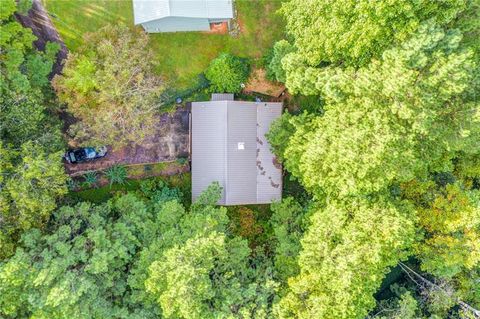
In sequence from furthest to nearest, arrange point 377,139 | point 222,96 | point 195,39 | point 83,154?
point 195,39 → point 83,154 → point 222,96 → point 377,139

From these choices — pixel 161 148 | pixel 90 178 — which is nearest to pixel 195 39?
pixel 161 148

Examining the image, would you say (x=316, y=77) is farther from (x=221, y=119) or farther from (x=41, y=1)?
(x=41, y=1)

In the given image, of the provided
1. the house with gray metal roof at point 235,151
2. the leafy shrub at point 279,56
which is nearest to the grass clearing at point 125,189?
the house with gray metal roof at point 235,151

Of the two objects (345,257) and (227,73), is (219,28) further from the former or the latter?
(345,257)

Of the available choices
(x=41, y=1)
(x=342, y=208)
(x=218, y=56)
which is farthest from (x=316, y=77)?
(x=41, y=1)

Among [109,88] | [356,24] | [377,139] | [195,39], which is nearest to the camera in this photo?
[377,139]

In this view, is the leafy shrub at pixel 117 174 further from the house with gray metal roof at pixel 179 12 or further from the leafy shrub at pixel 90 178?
the house with gray metal roof at pixel 179 12

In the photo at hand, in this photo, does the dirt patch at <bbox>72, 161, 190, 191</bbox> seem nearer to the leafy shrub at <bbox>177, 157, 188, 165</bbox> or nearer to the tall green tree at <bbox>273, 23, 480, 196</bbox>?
the leafy shrub at <bbox>177, 157, 188, 165</bbox>

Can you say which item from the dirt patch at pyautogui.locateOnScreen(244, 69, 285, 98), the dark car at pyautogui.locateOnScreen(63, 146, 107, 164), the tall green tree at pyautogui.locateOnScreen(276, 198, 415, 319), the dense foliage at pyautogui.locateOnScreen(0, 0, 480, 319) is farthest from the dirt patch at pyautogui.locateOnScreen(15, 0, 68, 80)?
the tall green tree at pyautogui.locateOnScreen(276, 198, 415, 319)

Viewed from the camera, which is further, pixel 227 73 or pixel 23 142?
pixel 227 73
